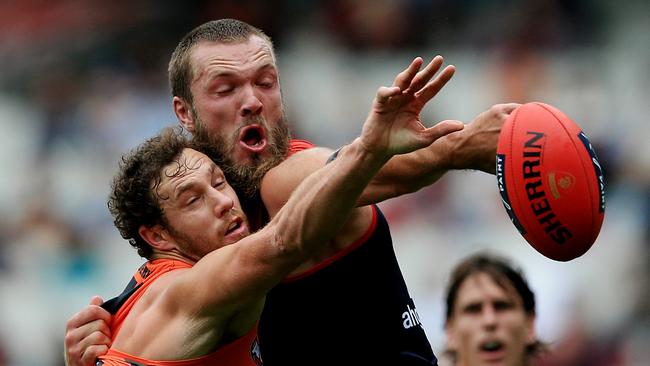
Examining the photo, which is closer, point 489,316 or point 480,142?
point 480,142

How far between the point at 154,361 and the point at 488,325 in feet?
10.1

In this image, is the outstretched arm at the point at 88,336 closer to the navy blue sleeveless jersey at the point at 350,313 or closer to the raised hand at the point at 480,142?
the navy blue sleeveless jersey at the point at 350,313

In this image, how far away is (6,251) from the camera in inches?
450

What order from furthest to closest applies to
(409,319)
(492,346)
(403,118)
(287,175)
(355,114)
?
(355,114)
(492,346)
(409,319)
(287,175)
(403,118)

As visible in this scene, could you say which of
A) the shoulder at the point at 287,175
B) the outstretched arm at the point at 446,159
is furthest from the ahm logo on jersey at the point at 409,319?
the shoulder at the point at 287,175

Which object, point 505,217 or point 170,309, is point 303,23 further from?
point 170,309

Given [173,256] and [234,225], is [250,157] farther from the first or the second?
[173,256]

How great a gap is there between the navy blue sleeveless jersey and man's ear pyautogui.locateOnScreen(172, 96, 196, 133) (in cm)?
105

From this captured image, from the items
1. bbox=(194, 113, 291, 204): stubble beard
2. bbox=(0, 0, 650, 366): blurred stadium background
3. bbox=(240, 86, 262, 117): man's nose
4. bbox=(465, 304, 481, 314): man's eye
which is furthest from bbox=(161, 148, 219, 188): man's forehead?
bbox=(0, 0, 650, 366): blurred stadium background

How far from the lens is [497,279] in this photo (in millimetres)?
7695

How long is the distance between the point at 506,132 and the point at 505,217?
18.3 ft

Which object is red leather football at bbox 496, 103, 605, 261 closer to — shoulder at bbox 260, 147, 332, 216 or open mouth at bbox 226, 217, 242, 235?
shoulder at bbox 260, 147, 332, 216

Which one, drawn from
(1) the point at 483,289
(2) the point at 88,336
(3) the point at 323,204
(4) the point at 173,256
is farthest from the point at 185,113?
(1) the point at 483,289

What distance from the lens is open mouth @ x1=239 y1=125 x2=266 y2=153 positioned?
5848 millimetres
